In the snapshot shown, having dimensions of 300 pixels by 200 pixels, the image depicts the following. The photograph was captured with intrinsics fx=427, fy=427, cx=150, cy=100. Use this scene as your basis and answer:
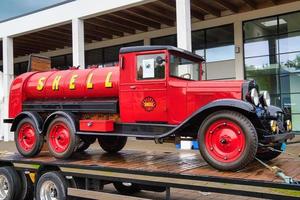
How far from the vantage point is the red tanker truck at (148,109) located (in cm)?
561

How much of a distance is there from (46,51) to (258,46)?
14.9 meters

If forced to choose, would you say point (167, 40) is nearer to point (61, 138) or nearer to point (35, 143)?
point (35, 143)

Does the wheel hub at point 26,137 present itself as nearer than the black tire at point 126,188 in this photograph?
No

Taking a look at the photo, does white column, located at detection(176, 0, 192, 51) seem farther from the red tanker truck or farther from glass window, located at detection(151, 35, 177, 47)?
the red tanker truck

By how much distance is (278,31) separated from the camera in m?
18.7

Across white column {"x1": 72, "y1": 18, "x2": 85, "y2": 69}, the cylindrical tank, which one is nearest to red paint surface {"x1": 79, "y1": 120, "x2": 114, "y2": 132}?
the cylindrical tank

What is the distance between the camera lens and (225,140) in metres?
5.58

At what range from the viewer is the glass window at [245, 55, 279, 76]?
62.1ft

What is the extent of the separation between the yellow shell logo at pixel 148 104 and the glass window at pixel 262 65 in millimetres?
13525

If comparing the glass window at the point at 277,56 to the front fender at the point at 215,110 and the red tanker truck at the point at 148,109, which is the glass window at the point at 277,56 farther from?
A: the front fender at the point at 215,110

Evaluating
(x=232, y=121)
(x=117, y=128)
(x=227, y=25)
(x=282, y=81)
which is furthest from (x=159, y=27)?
(x=232, y=121)

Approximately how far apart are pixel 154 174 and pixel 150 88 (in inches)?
57.0

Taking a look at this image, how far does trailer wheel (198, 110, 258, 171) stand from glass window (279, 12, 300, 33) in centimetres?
1397

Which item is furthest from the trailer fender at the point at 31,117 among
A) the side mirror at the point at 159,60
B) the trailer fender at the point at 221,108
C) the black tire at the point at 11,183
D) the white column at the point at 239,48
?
the white column at the point at 239,48
